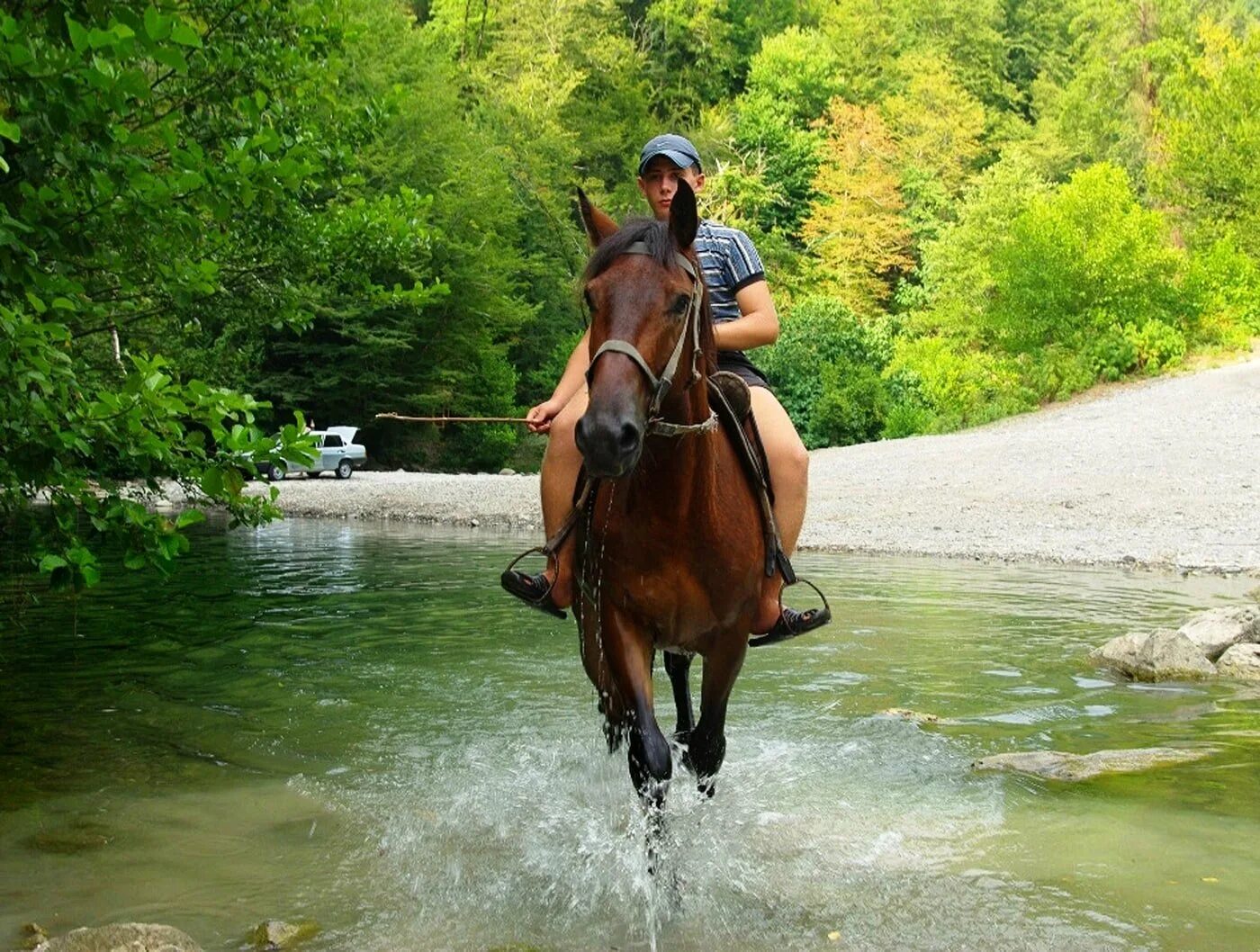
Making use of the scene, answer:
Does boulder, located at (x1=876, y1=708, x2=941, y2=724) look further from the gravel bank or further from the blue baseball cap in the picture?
the gravel bank

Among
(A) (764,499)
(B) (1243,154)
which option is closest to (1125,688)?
(A) (764,499)

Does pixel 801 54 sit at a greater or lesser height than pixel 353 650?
greater

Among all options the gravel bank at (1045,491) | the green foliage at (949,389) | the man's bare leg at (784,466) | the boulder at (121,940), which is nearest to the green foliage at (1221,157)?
the green foliage at (949,389)

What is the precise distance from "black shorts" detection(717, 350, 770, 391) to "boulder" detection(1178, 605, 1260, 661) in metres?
5.61

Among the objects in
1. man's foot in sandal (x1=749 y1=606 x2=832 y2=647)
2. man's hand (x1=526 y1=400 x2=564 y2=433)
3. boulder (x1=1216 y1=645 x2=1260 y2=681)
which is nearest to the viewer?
man's foot in sandal (x1=749 y1=606 x2=832 y2=647)

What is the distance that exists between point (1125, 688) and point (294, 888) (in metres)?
6.56

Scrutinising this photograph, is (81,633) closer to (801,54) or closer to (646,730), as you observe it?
(646,730)

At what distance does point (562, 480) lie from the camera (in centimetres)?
591

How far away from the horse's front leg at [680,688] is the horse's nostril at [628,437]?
9.62 ft

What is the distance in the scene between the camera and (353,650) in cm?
1142

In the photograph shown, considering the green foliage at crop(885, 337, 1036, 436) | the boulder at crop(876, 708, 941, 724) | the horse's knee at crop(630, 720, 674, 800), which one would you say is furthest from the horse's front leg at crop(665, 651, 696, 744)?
the green foliage at crop(885, 337, 1036, 436)

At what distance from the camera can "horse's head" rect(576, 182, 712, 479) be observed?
395cm

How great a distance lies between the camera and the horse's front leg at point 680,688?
6852 mm

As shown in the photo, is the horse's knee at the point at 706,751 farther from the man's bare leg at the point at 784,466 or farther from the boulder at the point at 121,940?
the boulder at the point at 121,940
